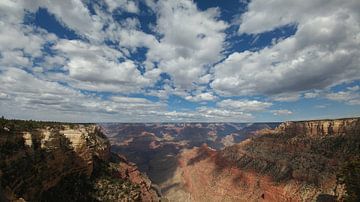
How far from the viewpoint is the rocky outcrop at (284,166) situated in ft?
323

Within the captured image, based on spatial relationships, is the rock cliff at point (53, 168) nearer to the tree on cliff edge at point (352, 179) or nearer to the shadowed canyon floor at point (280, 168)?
the tree on cliff edge at point (352, 179)

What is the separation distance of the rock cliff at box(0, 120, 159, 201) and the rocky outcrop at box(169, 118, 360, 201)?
197 feet

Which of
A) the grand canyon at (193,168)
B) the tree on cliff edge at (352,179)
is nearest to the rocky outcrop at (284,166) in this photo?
the grand canyon at (193,168)

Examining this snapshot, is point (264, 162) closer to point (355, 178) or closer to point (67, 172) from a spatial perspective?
point (355, 178)

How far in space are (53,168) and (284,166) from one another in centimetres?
9264

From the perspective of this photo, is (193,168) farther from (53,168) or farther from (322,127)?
(53,168)

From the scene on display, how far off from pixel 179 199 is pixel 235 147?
140 ft

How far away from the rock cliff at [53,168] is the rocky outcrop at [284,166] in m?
60.0

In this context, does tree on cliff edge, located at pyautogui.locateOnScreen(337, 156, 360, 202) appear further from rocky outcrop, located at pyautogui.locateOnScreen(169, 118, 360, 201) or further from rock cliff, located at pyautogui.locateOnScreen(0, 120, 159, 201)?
rock cliff, located at pyautogui.locateOnScreen(0, 120, 159, 201)

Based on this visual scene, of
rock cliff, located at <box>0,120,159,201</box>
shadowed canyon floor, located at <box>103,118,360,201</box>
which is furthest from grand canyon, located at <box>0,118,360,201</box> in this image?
shadowed canyon floor, located at <box>103,118,360,201</box>

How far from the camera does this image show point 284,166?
117625 mm

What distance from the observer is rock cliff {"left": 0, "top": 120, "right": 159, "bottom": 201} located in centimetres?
4328

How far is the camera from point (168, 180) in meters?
182

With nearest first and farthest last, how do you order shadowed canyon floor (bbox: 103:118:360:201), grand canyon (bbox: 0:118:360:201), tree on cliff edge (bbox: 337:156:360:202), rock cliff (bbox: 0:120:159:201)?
rock cliff (bbox: 0:120:159:201)
grand canyon (bbox: 0:118:360:201)
tree on cliff edge (bbox: 337:156:360:202)
shadowed canyon floor (bbox: 103:118:360:201)
